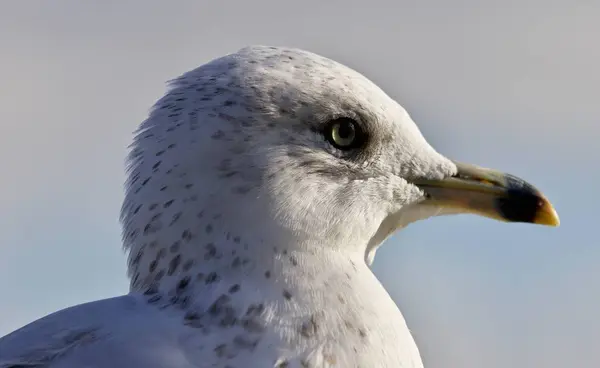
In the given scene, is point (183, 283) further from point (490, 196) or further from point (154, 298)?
point (490, 196)

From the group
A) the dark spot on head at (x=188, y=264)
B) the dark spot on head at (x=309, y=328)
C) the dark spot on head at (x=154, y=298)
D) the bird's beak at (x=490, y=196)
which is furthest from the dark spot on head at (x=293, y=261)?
the bird's beak at (x=490, y=196)

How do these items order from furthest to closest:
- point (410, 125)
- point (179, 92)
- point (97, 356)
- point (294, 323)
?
point (410, 125)
point (179, 92)
point (294, 323)
point (97, 356)

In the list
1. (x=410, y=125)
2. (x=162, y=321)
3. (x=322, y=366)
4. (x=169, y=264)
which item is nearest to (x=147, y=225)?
(x=169, y=264)

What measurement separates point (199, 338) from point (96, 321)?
40 centimetres

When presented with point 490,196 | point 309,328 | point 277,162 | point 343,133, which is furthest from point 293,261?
point 490,196

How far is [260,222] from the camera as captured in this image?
16.2 feet

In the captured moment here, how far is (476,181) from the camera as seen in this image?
5.73 metres

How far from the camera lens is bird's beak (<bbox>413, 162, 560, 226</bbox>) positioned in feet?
18.5

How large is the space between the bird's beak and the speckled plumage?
0.51 ft

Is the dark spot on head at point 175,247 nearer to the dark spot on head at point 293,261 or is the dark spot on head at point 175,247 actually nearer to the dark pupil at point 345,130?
the dark spot on head at point 293,261

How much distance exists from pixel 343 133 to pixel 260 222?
0.67 meters

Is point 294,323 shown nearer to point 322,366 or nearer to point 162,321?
point 322,366

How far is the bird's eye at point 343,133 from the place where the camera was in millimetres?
5320

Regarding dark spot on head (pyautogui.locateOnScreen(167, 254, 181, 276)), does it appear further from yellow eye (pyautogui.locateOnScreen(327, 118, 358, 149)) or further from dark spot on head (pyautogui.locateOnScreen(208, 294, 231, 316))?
yellow eye (pyautogui.locateOnScreen(327, 118, 358, 149))
